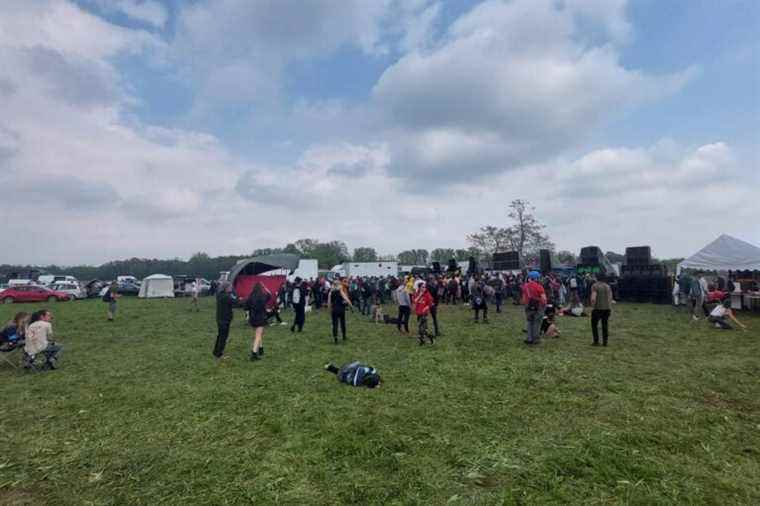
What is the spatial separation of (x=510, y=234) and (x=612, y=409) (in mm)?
45023

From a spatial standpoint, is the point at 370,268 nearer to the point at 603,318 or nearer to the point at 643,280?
the point at 643,280

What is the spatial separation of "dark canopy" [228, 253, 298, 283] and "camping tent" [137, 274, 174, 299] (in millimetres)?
16092

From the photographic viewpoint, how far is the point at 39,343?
816 centimetres

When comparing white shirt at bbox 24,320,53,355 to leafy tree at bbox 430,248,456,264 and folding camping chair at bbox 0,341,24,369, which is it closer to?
folding camping chair at bbox 0,341,24,369

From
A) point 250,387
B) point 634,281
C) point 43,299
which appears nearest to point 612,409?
point 250,387

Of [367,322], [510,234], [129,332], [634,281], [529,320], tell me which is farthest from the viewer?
[510,234]

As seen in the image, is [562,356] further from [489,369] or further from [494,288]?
[494,288]

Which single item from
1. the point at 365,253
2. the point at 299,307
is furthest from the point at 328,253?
the point at 299,307

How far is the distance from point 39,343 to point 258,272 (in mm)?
13407

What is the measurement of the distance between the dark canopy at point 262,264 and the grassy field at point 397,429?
11.4 m

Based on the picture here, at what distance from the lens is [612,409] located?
5105 mm

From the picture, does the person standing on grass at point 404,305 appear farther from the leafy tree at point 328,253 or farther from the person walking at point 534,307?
the leafy tree at point 328,253

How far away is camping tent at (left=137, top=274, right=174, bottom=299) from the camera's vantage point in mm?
33094

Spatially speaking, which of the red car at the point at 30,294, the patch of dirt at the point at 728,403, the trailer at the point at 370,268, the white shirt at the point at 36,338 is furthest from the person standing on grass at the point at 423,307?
the red car at the point at 30,294
